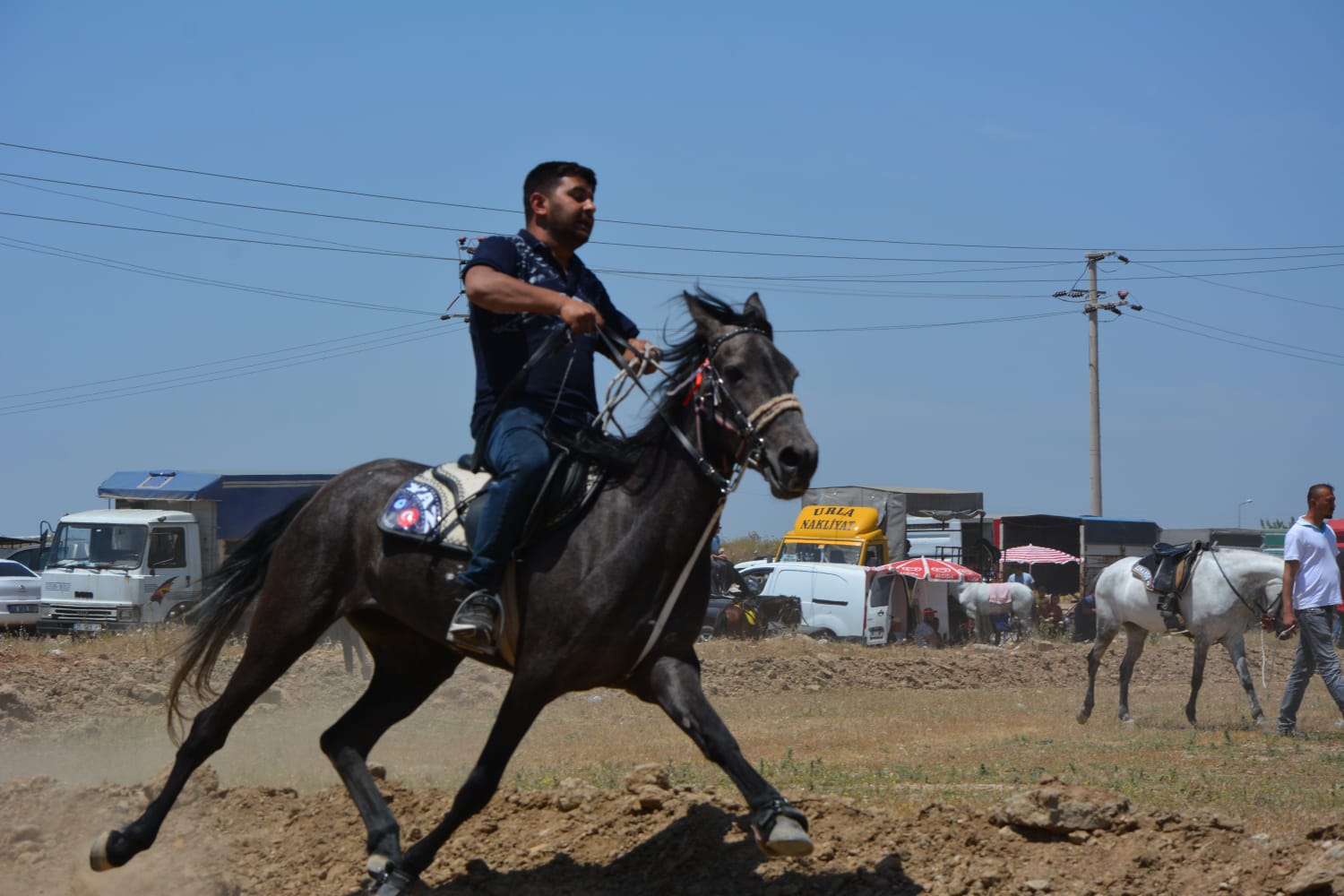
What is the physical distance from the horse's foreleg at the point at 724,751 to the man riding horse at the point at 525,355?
74 centimetres

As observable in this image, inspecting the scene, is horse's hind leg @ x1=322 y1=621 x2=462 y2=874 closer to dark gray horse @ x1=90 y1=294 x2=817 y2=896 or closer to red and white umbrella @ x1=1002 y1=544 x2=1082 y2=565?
dark gray horse @ x1=90 y1=294 x2=817 y2=896

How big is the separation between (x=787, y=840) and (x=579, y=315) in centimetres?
211

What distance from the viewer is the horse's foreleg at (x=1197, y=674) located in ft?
45.8

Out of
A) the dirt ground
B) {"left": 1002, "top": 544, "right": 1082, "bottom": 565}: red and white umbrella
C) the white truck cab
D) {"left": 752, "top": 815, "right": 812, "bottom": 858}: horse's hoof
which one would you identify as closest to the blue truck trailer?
the white truck cab

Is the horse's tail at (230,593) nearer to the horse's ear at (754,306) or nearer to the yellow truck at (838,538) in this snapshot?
the horse's ear at (754,306)

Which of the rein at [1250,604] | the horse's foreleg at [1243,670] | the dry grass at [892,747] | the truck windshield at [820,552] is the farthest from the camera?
the truck windshield at [820,552]

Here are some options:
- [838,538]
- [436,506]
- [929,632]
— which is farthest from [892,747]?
[838,538]

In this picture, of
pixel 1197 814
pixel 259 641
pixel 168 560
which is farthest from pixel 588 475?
pixel 168 560

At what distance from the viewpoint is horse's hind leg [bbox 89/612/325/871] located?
5.84 m

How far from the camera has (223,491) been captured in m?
26.8

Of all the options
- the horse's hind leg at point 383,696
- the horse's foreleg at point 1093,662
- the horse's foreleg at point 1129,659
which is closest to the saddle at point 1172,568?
the horse's foreleg at point 1129,659

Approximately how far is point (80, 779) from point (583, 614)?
6.76m

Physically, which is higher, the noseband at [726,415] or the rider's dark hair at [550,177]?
the rider's dark hair at [550,177]

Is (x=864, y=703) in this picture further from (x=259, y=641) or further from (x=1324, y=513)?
(x=259, y=641)
